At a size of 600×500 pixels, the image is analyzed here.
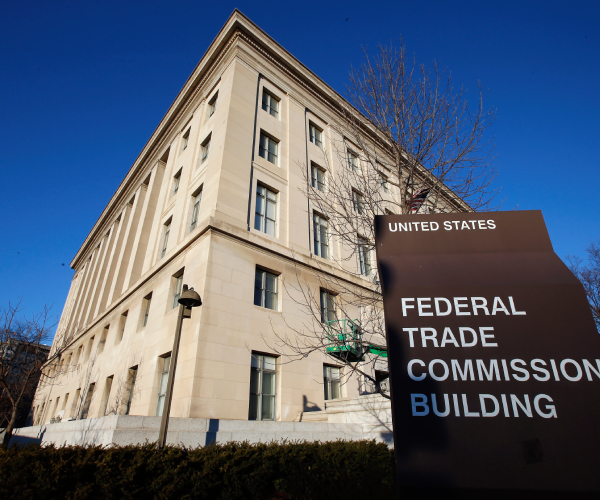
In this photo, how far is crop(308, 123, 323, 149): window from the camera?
2329 cm

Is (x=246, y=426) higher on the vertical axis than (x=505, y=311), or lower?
lower

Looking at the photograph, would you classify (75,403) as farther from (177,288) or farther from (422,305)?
(422,305)

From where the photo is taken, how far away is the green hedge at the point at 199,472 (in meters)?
5.07

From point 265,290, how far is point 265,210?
4.36 meters

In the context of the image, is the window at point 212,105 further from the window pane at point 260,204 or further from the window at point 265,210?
the window pane at point 260,204

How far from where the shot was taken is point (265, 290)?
15672mm

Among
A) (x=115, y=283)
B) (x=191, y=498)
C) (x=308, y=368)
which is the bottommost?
(x=191, y=498)

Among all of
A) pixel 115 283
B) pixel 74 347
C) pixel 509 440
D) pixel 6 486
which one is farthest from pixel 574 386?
pixel 74 347

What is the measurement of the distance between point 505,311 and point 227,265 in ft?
42.2

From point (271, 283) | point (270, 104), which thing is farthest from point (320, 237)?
point (270, 104)

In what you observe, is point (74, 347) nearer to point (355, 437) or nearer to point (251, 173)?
point (251, 173)

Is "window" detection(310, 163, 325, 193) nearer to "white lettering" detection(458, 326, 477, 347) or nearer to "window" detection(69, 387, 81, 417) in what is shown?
"white lettering" detection(458, 326, 477, 347)

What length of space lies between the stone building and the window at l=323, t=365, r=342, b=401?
7 cm

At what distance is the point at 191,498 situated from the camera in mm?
5789
